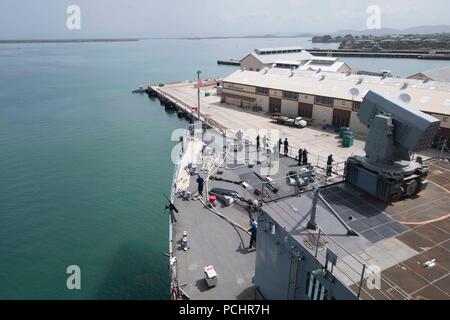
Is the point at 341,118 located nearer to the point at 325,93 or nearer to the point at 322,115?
the point at 322,115

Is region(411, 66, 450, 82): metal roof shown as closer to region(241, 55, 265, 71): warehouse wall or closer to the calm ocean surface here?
region(241, 55, 265, 71): warehouse wall

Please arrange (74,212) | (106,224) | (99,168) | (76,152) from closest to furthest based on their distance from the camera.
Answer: (106,224), (74,212), (99,168), (76,152)

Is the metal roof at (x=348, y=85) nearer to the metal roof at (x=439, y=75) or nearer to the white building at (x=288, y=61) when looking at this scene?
the metal roof at (x=439, y=75)

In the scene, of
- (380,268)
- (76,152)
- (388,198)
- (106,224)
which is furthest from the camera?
(76,152)

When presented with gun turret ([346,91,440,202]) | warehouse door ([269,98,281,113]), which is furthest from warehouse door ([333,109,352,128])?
gun turret ([346,91,440,202])
